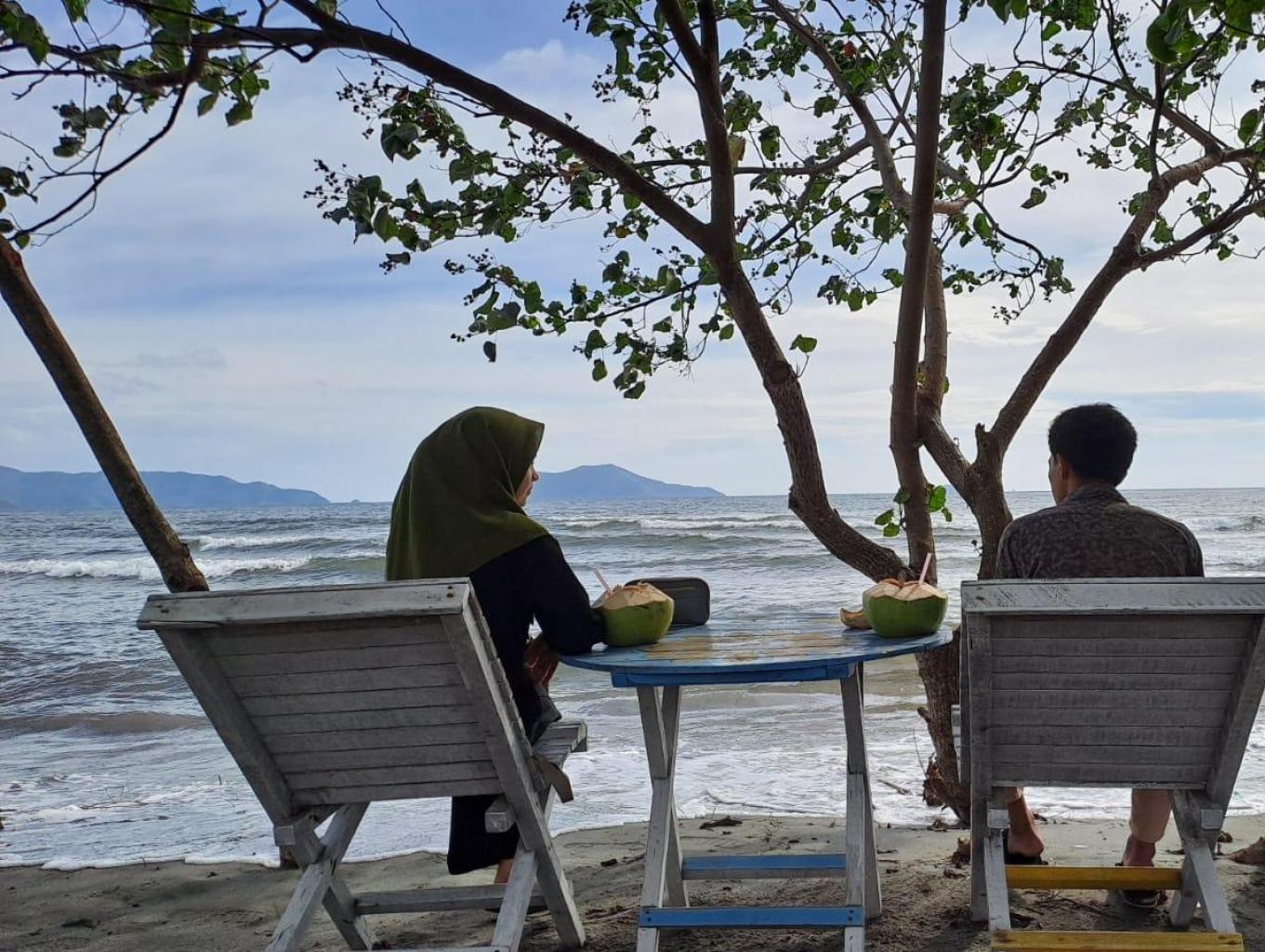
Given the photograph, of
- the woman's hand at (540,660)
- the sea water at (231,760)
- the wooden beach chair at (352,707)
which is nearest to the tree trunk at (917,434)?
the sea water at (231,760)

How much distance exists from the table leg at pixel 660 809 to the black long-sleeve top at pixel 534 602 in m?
0.25

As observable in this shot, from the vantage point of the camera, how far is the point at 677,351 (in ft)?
15.5

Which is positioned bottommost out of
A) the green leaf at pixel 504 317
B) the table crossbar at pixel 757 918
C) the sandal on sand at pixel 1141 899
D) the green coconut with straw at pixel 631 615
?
the sandal on sand at pixel 1141 899

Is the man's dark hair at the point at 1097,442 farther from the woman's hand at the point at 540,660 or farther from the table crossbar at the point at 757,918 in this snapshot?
the woman's hand at the point at 540,660

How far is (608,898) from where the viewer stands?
4.18m

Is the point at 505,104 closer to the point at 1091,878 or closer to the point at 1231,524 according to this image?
the point at 1091,878

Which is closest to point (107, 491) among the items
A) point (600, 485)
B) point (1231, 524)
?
point (600, 485)

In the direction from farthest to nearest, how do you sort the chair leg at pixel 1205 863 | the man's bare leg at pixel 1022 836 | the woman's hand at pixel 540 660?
1. the man's bare leg at pixel 1022 836
2. the woman's hand at pixel 540 660
3. the chair leg at pixel 1205 863

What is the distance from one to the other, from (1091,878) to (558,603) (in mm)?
1603

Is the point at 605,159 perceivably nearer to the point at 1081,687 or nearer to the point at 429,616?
the point at 429,616

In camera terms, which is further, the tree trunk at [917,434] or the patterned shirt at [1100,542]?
the tree trunk at [917,434]

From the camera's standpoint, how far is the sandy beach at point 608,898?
356 centimetres

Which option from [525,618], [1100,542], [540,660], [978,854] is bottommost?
[978,854]

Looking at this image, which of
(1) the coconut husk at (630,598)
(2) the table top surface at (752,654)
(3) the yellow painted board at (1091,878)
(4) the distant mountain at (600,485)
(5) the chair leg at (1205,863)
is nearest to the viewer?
(5) the chair leg at (1205,863)
